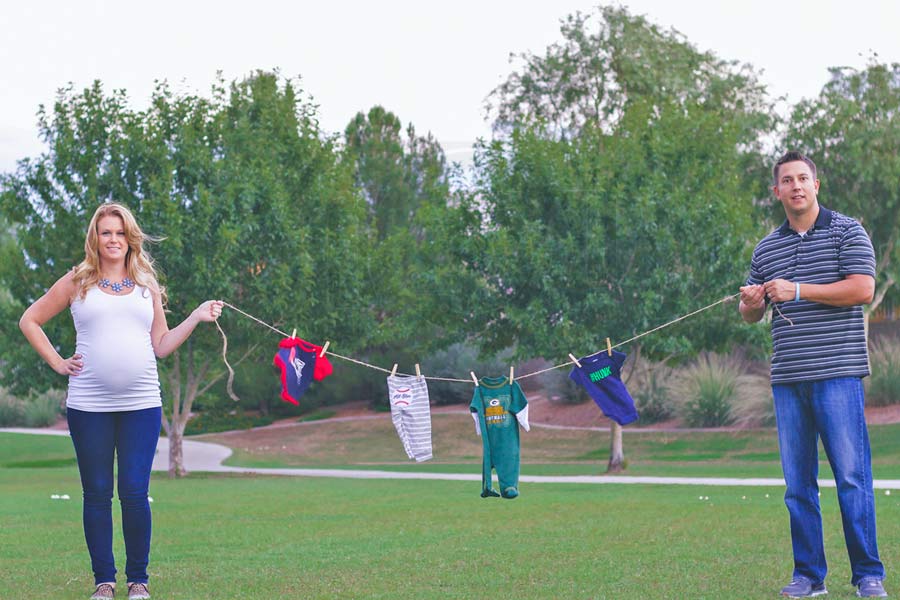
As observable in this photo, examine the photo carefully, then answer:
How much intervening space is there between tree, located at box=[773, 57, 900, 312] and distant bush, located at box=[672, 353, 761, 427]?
7.94 metres

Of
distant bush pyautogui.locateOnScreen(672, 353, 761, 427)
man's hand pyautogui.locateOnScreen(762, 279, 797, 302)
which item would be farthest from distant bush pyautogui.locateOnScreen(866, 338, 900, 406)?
man's hand pyautogui.locateOnScreen(762, 279, 797, 302)

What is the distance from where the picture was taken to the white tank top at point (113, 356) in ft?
21.4

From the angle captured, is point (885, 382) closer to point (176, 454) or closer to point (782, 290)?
point (176, 454)

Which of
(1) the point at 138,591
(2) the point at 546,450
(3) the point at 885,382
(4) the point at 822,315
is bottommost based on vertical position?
(2) the point at 546,450

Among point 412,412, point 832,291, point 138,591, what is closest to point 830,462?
point 832,291

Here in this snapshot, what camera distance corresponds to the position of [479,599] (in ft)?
22.0

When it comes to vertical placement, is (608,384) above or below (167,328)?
below

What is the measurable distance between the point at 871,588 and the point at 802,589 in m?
0.35

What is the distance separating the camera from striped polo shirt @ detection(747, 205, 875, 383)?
637 cm

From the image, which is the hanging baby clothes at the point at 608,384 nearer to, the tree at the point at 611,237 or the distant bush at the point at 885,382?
the tree at the point at 611,237

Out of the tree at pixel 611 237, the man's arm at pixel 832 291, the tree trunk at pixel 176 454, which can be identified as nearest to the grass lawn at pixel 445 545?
the man's arm at pixel 832 291

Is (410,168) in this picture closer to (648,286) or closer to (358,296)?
(358,296)

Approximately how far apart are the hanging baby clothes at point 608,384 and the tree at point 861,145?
29673 millimetres

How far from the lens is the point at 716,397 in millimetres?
32250
